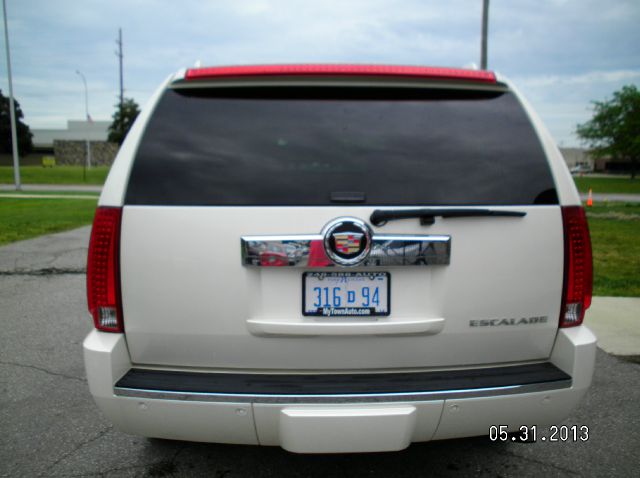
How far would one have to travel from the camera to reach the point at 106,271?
81.8 inches

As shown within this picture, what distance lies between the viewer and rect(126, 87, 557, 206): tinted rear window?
2051 mm

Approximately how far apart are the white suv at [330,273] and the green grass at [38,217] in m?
8.93

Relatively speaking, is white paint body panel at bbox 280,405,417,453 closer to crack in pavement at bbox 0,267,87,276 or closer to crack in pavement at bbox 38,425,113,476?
crack in pavement at bbox 38,425,113,476

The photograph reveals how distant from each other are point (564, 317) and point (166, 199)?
1642 millimetres

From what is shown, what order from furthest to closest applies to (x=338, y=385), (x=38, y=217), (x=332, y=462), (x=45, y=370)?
(x=38, y=217) → (x=45, y=370) → (x=332, y=462) → (x=338, y=385)

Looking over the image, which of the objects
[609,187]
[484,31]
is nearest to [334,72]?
[484,31]

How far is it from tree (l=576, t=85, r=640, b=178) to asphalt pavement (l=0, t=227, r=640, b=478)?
64377mm

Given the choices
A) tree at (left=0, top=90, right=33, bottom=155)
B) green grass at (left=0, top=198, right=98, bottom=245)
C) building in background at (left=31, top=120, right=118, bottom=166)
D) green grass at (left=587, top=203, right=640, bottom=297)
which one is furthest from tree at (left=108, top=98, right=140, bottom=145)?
green grass at (left=587, top=203, right=640, bottom=297)

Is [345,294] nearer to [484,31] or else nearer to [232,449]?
[232,449]

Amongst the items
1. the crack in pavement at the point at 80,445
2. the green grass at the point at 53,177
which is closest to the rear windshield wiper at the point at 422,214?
the crack in pavement at the point at 80,445

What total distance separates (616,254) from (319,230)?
329 inches

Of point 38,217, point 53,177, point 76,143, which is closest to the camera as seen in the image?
point 38,217

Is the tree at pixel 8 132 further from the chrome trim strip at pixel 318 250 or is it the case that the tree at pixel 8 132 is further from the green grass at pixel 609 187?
the chrome trim strip at pixel 318 250

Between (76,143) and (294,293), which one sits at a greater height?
(76,143)
